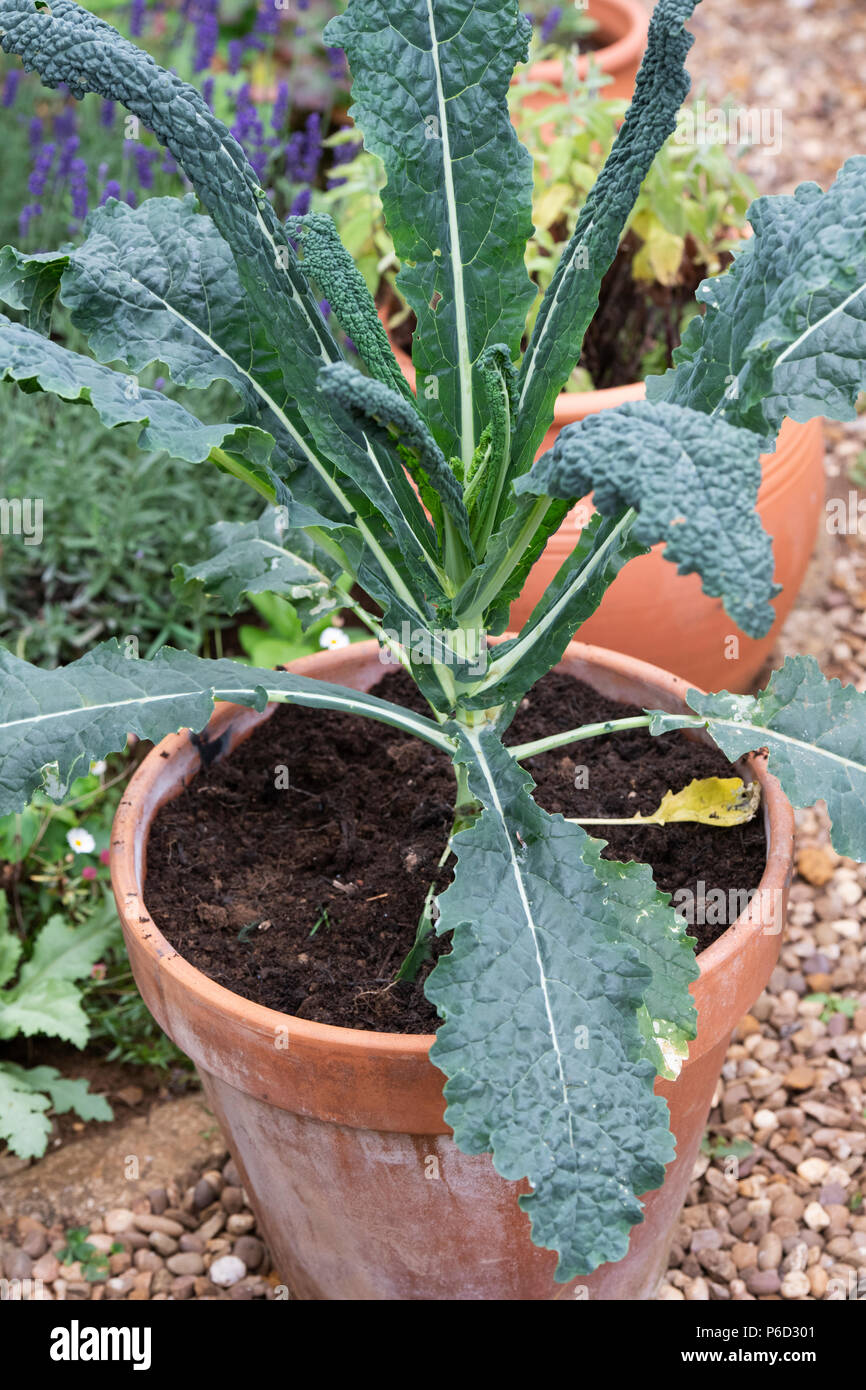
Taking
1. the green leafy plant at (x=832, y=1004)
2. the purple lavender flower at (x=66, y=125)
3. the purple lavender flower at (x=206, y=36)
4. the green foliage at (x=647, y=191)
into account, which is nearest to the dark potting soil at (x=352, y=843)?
the green leafy plant at (x=832, y=1004)

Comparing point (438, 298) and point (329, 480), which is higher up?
point (438, 298)

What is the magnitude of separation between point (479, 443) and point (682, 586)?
0.92 metres

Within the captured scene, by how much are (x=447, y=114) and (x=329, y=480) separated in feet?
1.36

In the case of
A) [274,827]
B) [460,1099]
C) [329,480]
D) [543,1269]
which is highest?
[329,480]

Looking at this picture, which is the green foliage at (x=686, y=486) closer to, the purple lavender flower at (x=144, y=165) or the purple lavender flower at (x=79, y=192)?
the purple lavender flower at (x=79, y=192)

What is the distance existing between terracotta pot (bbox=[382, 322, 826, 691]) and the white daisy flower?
0.81 metres

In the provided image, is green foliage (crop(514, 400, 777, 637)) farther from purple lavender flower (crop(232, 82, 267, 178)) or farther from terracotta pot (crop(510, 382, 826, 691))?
purple lavender flower (crop(232, 82, 267, 178))

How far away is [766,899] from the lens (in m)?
1.44

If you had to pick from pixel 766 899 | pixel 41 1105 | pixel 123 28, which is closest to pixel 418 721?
pixel 766 899

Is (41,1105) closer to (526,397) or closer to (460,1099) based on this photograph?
(460,1099)

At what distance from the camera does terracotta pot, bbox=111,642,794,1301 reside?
1.32 meters

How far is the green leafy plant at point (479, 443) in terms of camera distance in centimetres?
113
